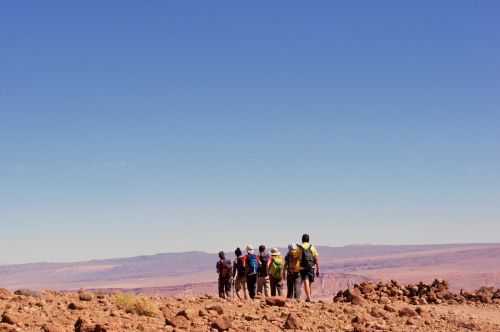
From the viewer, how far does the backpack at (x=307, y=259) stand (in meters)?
17.4

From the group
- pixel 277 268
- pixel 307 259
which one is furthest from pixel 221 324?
pixel 277 268

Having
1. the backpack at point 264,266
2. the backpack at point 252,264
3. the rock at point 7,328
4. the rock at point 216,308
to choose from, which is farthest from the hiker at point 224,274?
the rock at point 7,328

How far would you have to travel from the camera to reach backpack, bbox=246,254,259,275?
750 inches

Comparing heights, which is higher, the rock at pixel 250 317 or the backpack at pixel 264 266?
the backpack at pixel 264 266

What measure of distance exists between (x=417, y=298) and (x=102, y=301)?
13602mm

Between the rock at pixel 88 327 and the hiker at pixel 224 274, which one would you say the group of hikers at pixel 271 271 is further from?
the rock at pixel 88 327

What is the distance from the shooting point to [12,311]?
11.6m

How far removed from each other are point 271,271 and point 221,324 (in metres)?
6.64

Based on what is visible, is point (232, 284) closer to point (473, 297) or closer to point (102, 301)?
point (102, 301)

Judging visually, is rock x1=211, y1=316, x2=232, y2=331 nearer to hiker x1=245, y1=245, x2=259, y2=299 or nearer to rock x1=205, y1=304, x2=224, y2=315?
rock x1=205, y1=304, x2=224, y2=315

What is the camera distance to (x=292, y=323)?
43.1ft

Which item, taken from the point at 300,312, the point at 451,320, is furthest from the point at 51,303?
the point at 451,320

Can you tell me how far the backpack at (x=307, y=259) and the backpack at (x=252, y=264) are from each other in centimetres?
190

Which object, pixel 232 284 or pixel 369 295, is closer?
pixel 232 284
